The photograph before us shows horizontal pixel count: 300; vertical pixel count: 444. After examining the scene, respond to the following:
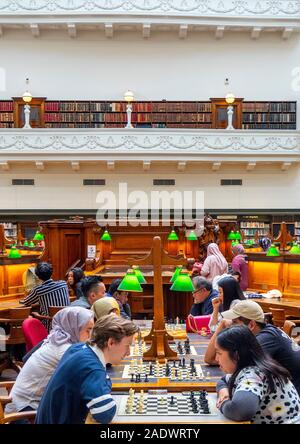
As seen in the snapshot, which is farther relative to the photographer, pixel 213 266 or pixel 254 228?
pixel 254 228

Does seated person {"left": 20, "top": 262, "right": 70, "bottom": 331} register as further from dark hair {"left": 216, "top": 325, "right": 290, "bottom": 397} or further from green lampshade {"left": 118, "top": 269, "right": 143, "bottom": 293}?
dark hair {"left": 216, "top": 325, "right": 290, "bottom": 397}

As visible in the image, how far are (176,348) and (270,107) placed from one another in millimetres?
12638

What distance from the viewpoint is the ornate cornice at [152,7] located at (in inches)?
559

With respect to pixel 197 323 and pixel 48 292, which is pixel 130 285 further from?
pixel 48 292

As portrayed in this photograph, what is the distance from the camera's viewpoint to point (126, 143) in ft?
45.4

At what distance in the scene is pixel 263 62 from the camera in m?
15.2

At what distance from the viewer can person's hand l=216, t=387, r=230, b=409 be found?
90.8 inches

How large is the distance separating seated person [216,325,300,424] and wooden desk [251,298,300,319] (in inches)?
166

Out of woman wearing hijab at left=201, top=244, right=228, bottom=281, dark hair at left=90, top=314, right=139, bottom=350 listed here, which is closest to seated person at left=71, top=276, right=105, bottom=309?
dark hair at left=90, top=314, right=139, bottom=350

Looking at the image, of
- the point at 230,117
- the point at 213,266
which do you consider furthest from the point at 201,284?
the point at 230,117

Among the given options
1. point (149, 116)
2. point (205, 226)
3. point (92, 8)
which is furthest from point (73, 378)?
point (92, 8)

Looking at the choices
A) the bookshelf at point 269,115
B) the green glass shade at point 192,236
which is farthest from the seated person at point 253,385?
the bookshelf at point 269,115
